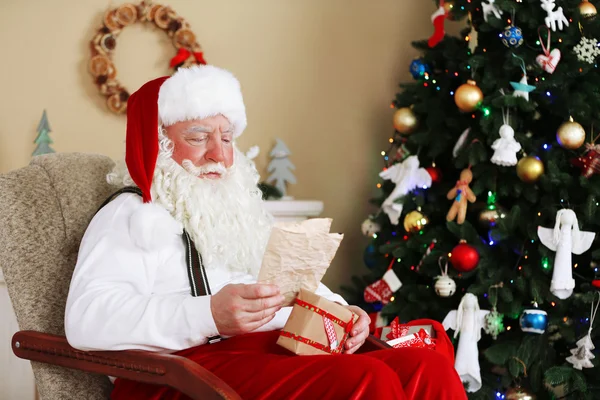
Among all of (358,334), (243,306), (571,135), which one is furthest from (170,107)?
(571,135)

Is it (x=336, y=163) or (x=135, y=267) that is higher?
(x=135, y=267)

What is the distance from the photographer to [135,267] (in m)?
2.06

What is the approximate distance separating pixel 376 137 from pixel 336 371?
8.37 feet

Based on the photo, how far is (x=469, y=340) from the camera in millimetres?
3074

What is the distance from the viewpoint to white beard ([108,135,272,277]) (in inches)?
Answer: 88.0

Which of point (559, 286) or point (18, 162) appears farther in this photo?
point (18, 162)

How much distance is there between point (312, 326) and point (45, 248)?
2.70 ft

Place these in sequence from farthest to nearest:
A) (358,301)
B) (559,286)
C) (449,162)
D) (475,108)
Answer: (358,301), (449,162), (475,108), (559,286)

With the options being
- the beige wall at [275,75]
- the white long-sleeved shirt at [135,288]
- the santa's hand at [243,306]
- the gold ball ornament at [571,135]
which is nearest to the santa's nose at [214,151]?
the white long-sleeved shirt at [135,288]

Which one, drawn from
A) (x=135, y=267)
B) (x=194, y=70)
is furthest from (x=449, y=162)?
(x=135, y=267)

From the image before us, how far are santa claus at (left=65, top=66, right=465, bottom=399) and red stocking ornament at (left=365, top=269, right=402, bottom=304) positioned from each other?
3.27 ft

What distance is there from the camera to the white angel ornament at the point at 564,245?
290 cm

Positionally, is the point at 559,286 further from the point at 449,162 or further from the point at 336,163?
the point at 336,163

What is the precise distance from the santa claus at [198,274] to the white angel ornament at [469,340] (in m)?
0.91
